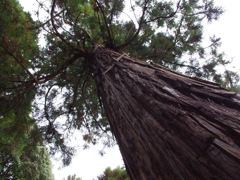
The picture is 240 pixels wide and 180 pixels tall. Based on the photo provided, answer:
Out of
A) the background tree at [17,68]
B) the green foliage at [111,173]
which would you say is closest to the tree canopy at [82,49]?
the background tree at [17,68]

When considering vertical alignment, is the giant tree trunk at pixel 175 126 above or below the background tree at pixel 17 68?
below

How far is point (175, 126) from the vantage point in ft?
3.55

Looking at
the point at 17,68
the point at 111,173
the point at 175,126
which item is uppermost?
the point at 17,68

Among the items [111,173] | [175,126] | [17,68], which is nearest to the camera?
[175,126]

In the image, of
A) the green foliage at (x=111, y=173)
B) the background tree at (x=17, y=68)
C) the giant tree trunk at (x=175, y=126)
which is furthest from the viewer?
the green foliage at (x=111, y=173)

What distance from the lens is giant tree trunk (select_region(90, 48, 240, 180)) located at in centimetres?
83

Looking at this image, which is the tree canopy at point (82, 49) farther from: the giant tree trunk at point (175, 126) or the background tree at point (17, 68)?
the giant tree trunk at point (175, 126)

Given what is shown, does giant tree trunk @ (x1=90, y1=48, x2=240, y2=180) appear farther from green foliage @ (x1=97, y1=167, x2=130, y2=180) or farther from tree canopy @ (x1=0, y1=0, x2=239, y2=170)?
green foliage @ (x1=97, y1=167, x2=130, y2=180)

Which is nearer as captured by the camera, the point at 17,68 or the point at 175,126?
the point at 175,126

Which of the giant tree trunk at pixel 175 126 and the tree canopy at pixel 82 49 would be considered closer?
the giant tree trunk at pixel 175 126

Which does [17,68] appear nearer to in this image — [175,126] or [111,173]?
[175,126]

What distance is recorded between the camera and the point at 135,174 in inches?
52.1

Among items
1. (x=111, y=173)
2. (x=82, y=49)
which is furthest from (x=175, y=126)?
(x=111, y=173)

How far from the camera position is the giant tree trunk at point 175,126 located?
83 centimetres
